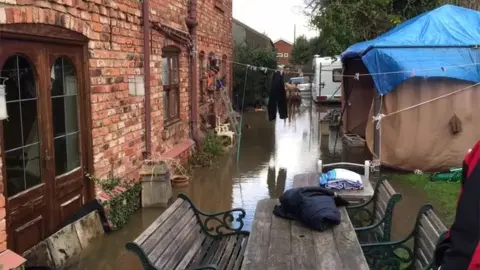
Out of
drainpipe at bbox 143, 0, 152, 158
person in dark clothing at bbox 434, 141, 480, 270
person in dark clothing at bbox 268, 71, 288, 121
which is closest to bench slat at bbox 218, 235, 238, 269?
person in dark clothing at bbox 434, 141, 480, 270

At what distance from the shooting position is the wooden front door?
15.3ft

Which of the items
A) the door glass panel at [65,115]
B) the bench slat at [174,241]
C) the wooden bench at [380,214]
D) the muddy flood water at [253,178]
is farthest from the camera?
the muddy flood water at [253,178]

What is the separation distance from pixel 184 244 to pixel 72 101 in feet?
8.20

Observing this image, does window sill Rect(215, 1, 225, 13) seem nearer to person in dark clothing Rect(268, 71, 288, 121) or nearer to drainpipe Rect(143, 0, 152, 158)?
person in dark clothing Rect(268, 71, 288, 121)

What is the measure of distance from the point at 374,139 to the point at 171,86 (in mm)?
3925

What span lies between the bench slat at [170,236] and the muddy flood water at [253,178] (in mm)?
1083

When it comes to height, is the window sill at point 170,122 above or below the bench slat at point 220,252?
above

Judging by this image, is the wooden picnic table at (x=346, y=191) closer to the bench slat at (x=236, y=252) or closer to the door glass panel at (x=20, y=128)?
the bench slat at (x=236, y=252)

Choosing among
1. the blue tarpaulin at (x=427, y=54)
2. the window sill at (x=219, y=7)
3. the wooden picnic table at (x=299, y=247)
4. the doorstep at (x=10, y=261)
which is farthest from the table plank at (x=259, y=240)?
the window sill at (x=219, y=7)

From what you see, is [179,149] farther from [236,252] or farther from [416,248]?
[416,248]

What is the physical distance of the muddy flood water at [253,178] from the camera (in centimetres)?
571

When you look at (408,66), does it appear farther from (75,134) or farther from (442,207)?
(75,134)

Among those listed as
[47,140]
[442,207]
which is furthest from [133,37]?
[442,207]

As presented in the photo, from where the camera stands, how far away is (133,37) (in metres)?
7.38
